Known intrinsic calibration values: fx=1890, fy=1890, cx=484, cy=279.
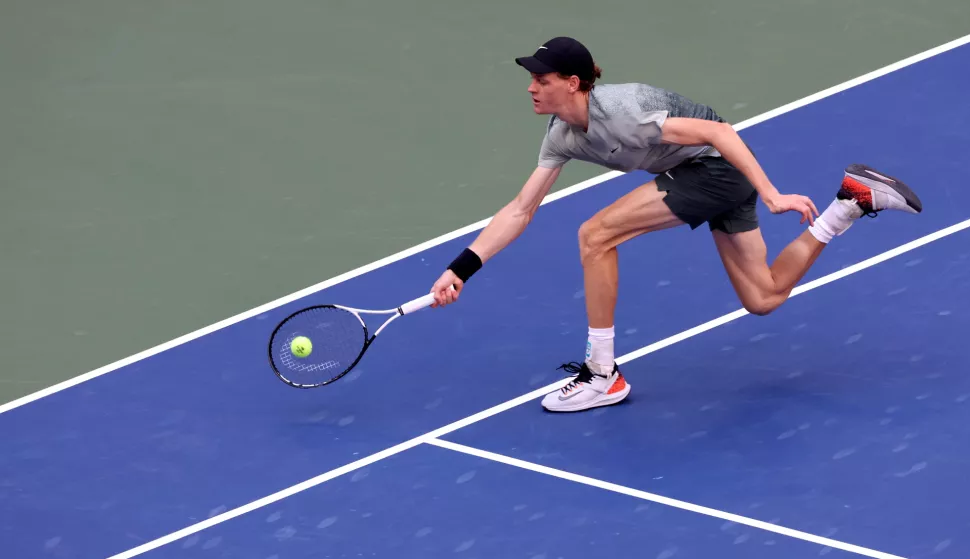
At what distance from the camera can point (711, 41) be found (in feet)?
38.9

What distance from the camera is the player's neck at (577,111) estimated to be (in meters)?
8.11

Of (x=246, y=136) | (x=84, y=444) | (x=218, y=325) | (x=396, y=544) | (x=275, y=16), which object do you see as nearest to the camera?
(x=396, y=544)

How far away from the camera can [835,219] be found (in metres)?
8.62

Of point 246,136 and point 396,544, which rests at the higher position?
point 246,136

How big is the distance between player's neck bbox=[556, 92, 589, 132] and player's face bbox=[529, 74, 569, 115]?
0.03 metres

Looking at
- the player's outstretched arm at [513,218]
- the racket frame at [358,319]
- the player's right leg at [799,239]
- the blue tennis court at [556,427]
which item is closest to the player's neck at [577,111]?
the player's outstretched arm at [513,218]

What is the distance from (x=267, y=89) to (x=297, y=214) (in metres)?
1.45

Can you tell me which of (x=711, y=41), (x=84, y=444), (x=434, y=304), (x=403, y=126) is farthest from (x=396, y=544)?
(x=711, y=41)

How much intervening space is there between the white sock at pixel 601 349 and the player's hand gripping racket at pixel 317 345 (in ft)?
2.59

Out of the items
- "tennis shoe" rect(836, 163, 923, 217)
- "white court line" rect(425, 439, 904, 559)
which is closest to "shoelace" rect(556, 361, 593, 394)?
"white court line" rect(425, 439, 904, 559)

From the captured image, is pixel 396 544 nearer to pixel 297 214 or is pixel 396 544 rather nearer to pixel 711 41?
pixel 297 214

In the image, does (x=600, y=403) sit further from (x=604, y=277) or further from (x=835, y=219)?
(x=835, y=219)

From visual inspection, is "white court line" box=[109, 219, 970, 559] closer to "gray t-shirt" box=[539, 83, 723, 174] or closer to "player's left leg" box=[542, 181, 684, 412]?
"player's left leg" box=[542, 181, 684, 412]

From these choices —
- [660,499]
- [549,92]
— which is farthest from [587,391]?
[549,92]
